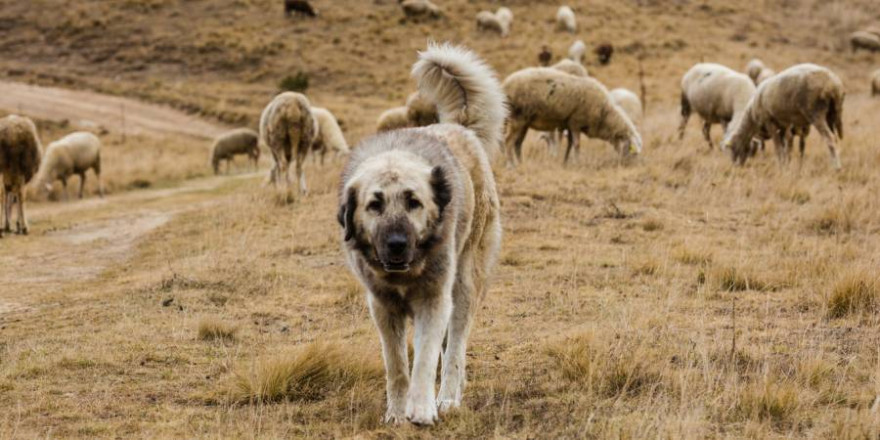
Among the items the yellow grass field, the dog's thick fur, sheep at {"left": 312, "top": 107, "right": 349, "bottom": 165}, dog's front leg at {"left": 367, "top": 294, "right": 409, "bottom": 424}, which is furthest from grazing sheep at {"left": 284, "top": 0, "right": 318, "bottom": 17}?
dog's front leg at {"left": 367, "top": 294, "right": 409, "bottom": 424}

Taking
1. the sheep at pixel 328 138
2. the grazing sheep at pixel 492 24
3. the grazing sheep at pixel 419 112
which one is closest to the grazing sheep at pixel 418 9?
the grazing sheep at pixel 492 24

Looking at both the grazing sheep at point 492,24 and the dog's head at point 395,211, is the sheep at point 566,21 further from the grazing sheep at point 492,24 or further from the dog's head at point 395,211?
the dog's head at point 395,211

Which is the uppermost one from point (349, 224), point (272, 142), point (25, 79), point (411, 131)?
point (411, 131)

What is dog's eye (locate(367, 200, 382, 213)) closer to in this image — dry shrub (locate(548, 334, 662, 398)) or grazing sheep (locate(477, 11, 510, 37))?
dry shrub (locate(548, 334, 662, 398))

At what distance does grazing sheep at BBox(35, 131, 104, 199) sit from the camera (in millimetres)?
21328

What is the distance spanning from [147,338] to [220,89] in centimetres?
3291

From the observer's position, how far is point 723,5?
5166cm

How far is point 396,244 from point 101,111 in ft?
108

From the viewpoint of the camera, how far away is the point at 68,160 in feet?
70.8

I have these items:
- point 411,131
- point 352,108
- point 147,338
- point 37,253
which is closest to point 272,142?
point 37,253

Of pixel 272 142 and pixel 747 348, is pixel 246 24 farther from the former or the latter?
pixel 747 348

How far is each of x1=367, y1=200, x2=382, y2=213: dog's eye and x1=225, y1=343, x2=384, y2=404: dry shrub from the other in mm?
1592

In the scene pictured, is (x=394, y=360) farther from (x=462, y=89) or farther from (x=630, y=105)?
(x=630, y=105)

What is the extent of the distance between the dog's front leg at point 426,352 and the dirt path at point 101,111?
28.6 metres
